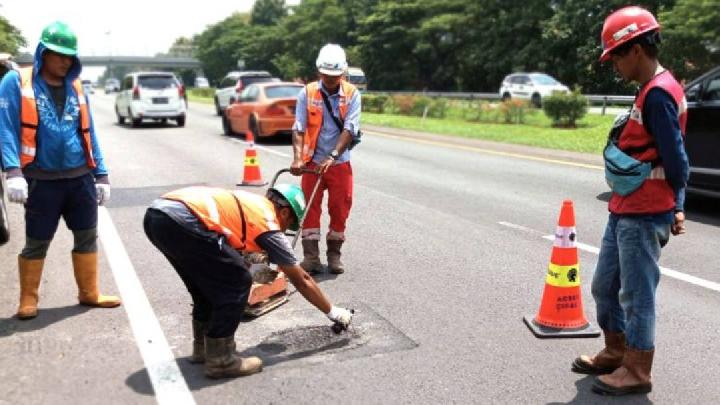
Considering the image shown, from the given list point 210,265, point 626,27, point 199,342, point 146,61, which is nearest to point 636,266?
point 626,27

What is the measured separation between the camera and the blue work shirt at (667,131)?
10.9 feet

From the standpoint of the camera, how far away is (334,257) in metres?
6.05

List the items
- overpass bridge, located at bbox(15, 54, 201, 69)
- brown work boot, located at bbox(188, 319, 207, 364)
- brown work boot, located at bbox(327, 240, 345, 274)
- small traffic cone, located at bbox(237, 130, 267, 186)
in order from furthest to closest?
overpass bridge, located at bbox(15, 54, 201, 69), small traffic cone, located at bbox(237, 130, 267, 186), brown work boot, located at bbox(327, 240, 345, 274), brown work boot, located at bbox(188, 319, 207, 364)

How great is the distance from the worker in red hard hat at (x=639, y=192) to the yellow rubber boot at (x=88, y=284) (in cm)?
344

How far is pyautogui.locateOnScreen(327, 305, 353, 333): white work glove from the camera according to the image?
13.7ft

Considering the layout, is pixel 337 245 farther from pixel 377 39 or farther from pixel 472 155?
pixel 377 39

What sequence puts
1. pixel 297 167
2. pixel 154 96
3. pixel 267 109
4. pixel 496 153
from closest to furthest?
pixel 297 167 < pixel 496 153 < pixel 267 109 < pixel 154 96

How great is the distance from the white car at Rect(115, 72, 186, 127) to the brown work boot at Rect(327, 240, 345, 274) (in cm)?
1757

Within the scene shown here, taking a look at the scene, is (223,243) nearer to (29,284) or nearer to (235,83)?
(29,284)

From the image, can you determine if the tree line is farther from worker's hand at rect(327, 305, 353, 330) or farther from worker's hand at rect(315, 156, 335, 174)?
worker's hand at rect(327, 305, 353, 330)

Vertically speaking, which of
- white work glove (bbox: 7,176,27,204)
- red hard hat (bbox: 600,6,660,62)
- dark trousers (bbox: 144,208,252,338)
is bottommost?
dark trousers (bbox: 144,208,252,338)

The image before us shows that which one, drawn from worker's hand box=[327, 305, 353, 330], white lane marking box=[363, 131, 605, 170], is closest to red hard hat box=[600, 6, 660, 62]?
worker's hand box=[327, 305, 353, 330]

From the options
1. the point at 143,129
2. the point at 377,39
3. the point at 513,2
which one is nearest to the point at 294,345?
the point at 143,129

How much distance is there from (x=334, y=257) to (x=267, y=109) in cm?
1190
